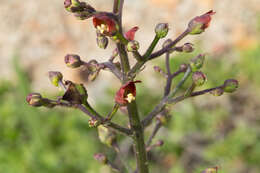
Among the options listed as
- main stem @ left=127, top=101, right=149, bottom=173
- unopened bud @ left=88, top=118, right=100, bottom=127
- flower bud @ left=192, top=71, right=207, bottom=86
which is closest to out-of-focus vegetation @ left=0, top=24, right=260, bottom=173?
main stem @ left=127, top=101, right=149, bottom=173

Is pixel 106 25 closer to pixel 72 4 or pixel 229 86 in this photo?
pixel 72 4

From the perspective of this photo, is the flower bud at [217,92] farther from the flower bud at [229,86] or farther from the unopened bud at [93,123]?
the unopened bud at [93,123]

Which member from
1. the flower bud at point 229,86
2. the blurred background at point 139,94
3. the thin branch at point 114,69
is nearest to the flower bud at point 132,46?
the thin branch at point 114,69

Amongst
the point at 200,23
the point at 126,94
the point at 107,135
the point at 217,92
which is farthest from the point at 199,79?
the point at 107,135

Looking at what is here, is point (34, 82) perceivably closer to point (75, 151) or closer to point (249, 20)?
point (75, 151)

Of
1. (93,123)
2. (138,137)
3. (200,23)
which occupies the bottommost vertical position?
(138,137)

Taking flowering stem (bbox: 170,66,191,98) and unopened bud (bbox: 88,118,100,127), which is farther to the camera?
flowering stem (bbox: 170,66,191,98)

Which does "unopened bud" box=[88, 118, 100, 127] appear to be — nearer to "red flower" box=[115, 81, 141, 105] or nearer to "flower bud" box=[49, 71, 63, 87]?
"red flower" box=[115, 81, 141, 105]
